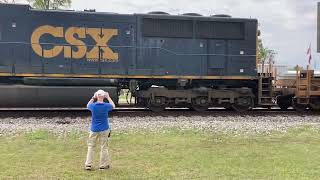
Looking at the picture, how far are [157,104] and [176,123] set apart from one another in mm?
2779

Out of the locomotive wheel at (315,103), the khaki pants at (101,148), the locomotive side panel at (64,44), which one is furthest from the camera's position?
the locomotive wheel at (315,103)

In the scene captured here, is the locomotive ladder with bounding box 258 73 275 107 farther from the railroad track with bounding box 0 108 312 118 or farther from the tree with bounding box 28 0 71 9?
the tree with bounding box 28 0 71 9

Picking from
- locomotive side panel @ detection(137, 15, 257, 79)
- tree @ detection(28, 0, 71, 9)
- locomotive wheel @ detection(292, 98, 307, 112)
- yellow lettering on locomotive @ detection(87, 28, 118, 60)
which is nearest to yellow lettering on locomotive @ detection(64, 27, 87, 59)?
yellow lettering on locomotive @ detection(87, 28, 118, 60)

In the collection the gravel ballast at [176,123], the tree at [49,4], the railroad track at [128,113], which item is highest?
the tree at [49,4]

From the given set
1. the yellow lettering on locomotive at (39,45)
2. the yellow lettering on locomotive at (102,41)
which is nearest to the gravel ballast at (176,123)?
the yellow lettering on locomotive at (102,41)

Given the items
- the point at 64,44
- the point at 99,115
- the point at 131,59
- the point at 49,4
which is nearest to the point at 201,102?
the point at 131,59

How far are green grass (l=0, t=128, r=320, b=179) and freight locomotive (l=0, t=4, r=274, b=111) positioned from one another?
169 inches

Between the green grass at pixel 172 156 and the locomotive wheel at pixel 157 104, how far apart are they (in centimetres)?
429

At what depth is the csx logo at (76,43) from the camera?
15.5m

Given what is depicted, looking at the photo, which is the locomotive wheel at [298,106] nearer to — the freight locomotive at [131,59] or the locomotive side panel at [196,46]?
the freight locomotive at [131,59]

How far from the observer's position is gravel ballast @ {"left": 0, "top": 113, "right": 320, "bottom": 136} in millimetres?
11820

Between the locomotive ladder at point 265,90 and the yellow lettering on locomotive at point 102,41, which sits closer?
the yellow lettering on locomotive at point 102,41

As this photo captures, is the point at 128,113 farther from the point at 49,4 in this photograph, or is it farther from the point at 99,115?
the point at 49,4

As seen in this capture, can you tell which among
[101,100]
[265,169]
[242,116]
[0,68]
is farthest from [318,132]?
[0,68]
